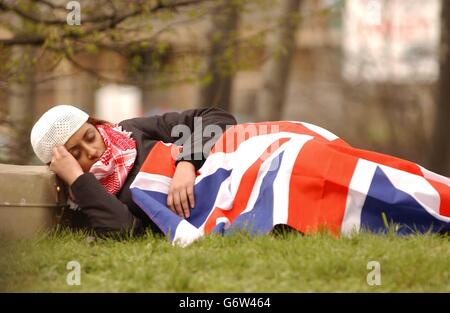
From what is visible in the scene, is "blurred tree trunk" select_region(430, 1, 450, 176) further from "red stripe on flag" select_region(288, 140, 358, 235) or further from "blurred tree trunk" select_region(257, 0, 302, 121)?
"red stripe on flag" select_region(288, 140, 358, 235)

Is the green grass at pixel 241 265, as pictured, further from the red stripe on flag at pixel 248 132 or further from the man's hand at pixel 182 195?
the red stripe on flag at pixel 248 132

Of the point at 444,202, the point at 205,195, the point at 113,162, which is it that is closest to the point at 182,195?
the point at 205,195

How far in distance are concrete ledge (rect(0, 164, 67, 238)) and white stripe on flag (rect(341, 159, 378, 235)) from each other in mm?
1380

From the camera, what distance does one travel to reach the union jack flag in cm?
415

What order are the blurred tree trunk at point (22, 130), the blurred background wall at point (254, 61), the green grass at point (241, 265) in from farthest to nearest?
the blurred background wall at point (254, 61) < the blurred tree trunk at point (22, 130) < the green grass at point (241, 265)

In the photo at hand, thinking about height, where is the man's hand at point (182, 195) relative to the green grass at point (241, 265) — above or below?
above

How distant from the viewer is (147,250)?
157 inches

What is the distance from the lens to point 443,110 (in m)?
11.8

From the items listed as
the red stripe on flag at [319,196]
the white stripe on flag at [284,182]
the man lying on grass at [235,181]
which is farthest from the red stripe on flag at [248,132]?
the red stripe on flag at [319,196]

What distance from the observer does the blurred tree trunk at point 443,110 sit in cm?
1162

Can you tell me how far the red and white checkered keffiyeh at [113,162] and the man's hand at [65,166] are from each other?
10 cm

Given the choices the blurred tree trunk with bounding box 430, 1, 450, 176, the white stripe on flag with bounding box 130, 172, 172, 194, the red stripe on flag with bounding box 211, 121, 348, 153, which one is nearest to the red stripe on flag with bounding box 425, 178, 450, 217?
the red stripe on flag with bounding box 211, 121, 348, 153
